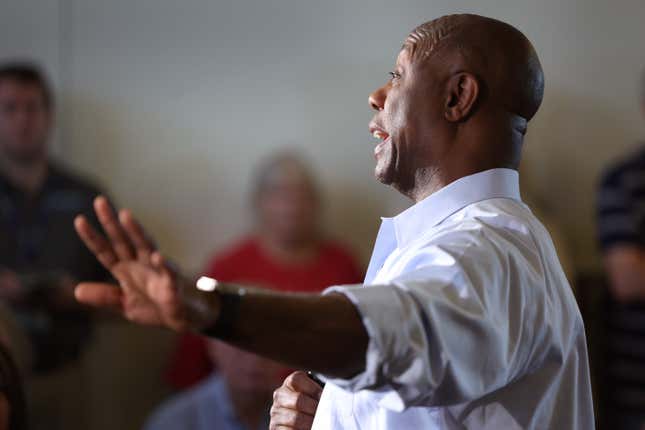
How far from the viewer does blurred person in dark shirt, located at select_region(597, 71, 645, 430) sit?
11.0 feet

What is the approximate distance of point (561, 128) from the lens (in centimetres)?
404

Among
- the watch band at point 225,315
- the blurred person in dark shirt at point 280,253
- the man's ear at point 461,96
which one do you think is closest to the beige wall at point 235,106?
the blurred person in dark shirt at point 280,253

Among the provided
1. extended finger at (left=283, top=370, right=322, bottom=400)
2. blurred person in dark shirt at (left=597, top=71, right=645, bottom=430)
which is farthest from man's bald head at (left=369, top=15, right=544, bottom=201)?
blurred person in dark shirt at (left=597, top=71, right=645, bottom=430)

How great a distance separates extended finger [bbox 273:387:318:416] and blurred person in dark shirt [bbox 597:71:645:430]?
216 centimetres

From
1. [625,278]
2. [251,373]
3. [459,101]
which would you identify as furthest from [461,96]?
[625,278]

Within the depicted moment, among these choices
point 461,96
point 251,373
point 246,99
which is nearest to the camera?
point 461,96

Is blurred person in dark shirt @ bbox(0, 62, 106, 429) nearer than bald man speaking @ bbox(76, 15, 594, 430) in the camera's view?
No

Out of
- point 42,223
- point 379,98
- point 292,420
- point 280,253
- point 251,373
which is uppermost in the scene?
point 379,98

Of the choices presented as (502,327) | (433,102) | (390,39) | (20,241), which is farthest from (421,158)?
(390,39)

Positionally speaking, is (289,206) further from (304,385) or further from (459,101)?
(459,101)

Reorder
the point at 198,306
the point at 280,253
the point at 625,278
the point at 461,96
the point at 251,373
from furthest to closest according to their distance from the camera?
the point at 280,253
the point at 625,278
the point at 251,373
the point at 461,96
the point at 198,306

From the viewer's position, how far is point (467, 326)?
3.35 ft

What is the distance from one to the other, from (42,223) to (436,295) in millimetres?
2675

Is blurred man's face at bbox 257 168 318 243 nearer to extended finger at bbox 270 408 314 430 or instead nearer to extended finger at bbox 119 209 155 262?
extended finger at bbox 270 408 314 430
